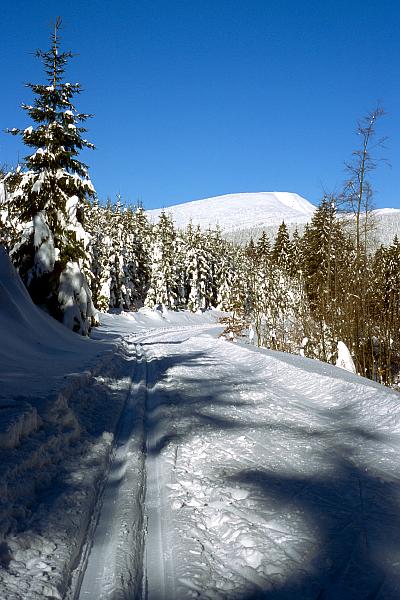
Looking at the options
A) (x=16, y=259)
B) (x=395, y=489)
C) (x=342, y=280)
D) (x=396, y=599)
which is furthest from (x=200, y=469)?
(x=16, y=259)

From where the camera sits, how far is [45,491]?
3.66 metres

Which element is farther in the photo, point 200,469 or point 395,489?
point 200,469

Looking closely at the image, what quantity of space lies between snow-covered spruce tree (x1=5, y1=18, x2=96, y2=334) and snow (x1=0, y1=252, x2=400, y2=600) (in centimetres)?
1006

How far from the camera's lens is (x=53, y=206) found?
18453 millimetres

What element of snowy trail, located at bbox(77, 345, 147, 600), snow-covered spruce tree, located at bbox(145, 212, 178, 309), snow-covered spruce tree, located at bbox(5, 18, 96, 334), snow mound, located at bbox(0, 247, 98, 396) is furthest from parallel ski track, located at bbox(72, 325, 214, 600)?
snow-covered spruce tree, located at bbox(145, 212, 178, 309)

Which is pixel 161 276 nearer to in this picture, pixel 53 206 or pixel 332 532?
pixel 53 206

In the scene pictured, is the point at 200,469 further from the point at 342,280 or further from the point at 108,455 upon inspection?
the point at 342,280

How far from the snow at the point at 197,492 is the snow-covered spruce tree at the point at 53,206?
10.1 meters

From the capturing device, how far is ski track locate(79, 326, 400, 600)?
261 cm

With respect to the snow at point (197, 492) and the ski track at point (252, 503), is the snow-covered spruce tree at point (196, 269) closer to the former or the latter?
the snow at point (197, 492)

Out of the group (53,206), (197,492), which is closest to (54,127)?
(53,206)

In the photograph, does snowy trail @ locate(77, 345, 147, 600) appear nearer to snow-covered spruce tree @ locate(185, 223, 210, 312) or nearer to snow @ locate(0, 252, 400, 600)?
snow @ locate(0, 252, 400, 600)

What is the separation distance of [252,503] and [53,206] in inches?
692

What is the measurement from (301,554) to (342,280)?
13.5m
